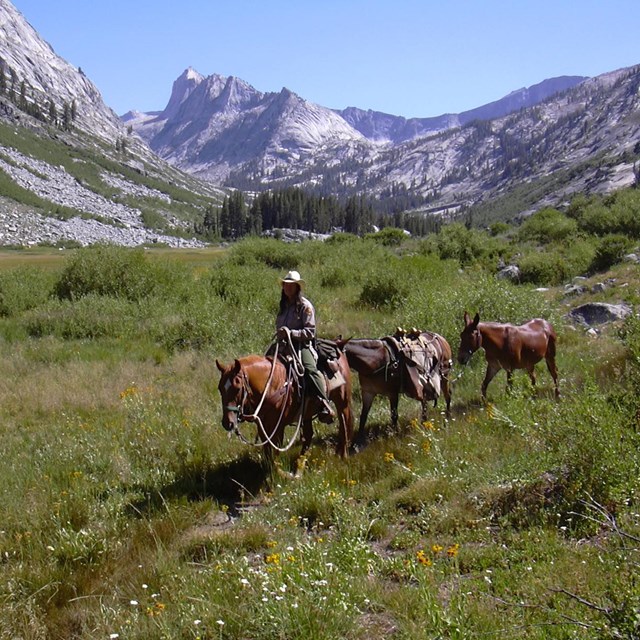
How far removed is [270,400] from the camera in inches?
257

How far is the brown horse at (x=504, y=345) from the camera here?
8.84m

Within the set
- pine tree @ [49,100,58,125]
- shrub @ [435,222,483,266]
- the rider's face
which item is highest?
pine tree @ [49,100,58,125]

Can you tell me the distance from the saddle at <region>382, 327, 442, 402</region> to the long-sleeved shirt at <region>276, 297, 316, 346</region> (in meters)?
1.60

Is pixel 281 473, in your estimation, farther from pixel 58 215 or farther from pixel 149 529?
pixel 58 215

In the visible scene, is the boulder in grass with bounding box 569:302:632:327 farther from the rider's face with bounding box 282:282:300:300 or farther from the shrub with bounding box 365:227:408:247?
the shrub with bounding box 365:227:408:247

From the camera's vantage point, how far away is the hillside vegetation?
144 inches

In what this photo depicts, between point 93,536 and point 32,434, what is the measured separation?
13.9 feet

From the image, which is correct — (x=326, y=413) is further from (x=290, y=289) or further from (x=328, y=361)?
(x=290, y=289)

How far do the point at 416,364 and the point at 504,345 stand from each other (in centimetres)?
193

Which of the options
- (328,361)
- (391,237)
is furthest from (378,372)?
(391,237)

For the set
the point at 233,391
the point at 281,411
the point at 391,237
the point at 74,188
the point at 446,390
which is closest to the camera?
the point at 233,391

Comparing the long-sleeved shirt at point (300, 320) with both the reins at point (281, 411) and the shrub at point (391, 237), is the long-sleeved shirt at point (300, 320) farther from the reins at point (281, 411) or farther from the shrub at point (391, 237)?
the shrub at point (391, 237)

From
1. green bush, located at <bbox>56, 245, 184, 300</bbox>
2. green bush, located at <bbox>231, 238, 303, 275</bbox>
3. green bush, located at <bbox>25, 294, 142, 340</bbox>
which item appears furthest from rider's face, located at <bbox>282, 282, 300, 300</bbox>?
green bush, located at <bbox>231, 238, 303, 275</bbox>

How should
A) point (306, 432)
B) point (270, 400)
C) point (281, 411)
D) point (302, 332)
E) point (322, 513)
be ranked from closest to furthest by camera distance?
point (322, 513) → point (270, 400) → point (281, 411) → point (302, 332) → point (306, 432)
